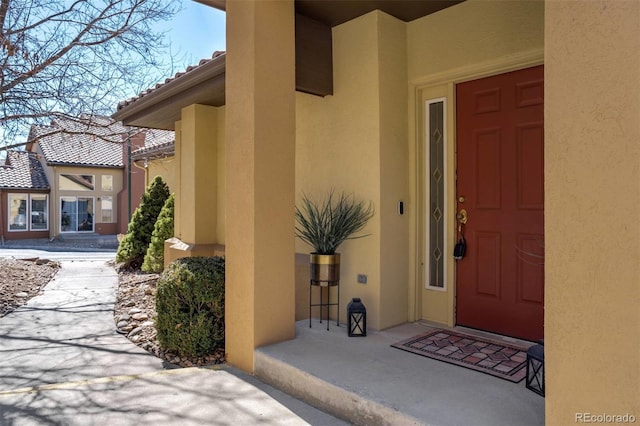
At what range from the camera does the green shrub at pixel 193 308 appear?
4180 millimetres

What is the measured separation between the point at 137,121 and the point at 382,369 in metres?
6.68

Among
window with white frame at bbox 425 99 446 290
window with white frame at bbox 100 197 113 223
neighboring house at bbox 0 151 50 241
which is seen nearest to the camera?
window with white frame at bbox 425 99 446 290

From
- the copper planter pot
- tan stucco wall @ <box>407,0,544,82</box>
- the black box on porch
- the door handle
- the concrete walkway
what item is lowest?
the concrete walkway

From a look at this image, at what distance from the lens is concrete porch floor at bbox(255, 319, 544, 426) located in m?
2.55

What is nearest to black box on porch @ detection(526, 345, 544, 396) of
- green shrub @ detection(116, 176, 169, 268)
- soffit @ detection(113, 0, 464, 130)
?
soffit @ detection(113, 0, 464, 130)

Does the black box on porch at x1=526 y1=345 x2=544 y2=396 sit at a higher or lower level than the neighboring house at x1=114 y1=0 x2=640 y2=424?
lower

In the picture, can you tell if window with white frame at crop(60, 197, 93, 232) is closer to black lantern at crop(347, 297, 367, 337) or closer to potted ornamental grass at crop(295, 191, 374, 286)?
potted ornamental grass at crop(295, 191, 374, 286)

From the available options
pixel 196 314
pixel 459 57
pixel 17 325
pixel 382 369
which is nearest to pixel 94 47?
pixel 17 325

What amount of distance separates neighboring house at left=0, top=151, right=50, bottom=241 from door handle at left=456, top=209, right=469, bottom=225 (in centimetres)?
2265

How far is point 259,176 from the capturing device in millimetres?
3836

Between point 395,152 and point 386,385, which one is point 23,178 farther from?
point 386,385

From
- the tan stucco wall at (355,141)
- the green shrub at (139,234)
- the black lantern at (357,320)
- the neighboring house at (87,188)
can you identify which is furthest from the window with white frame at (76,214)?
the black lantern at (357,320)
